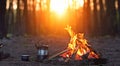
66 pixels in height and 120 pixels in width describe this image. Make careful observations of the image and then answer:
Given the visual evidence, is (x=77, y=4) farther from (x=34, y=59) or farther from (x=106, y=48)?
(x=34, y=59)

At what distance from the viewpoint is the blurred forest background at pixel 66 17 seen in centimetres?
2414

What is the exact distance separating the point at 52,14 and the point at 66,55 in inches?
545

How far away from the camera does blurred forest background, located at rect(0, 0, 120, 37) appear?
2414 cm

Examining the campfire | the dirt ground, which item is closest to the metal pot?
the dirt ground

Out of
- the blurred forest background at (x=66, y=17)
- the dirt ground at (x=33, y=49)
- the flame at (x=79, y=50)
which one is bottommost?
the dirt ground at (x=33, y=49)

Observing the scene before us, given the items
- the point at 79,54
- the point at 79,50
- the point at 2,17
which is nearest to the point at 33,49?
the point at 79,50

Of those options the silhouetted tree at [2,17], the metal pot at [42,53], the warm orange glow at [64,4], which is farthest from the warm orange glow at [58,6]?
the metal pot at [42,53]

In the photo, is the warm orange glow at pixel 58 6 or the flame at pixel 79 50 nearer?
the flame at pixel 79 50

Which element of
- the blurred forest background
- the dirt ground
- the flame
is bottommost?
the dirt ground

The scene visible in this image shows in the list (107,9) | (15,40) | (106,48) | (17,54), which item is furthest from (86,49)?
(107,9)

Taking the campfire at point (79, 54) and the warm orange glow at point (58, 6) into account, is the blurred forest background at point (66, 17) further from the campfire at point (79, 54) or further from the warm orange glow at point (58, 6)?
the campfire at point (79, 54)

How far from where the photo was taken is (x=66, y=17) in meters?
25.7

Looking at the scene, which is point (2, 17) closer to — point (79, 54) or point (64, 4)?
point (64, 4)

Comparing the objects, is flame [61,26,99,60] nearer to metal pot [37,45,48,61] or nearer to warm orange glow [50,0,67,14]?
metal pot [37,45,48,61]
